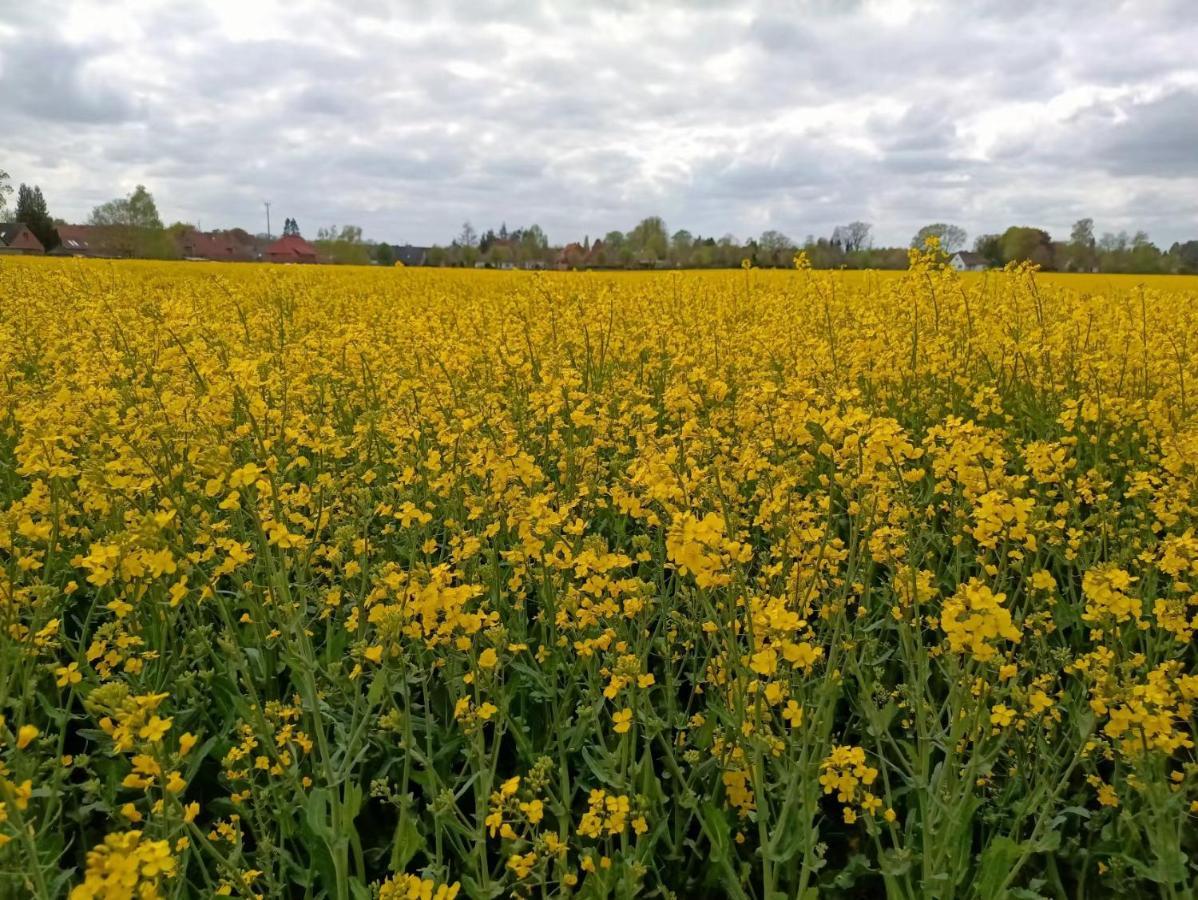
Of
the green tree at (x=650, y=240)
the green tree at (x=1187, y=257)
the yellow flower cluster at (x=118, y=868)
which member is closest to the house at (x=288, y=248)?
the green tree at (x=650, y=240)

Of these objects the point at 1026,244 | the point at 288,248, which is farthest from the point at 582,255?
the point at 288,248

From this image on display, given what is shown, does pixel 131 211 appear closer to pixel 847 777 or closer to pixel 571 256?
pixel 571 256

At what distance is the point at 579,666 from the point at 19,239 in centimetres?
6780

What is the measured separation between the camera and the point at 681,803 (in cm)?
239

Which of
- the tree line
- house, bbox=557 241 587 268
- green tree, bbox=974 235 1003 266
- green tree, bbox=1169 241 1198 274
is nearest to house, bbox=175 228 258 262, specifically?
the tree line

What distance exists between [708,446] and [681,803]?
136 centimetres

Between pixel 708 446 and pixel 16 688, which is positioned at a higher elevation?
pixel 708 446

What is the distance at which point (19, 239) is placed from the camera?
54562 mm

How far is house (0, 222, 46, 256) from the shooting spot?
50.5 metres

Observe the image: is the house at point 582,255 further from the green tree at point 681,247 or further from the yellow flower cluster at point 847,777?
the yellow flower cluster at point 847,777

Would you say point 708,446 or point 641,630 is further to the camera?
point 708,446

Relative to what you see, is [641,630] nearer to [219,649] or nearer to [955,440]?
[955,440]

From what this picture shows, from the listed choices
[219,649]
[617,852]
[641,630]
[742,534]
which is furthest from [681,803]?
[219,649]

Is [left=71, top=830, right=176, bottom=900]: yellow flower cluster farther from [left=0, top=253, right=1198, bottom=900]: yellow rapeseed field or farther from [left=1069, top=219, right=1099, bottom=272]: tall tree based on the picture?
[left=1069, top=219, right=1099, bottom=272]: tall tree
